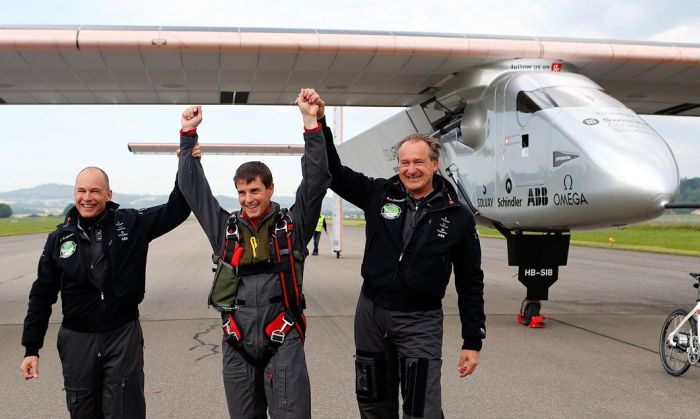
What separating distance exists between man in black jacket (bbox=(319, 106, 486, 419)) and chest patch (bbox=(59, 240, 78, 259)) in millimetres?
1497

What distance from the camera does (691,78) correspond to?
422 inches

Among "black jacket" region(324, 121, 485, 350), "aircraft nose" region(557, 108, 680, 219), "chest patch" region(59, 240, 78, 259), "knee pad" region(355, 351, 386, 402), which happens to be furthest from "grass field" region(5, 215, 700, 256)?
"chest patch" region(59, 240, 78, 259)

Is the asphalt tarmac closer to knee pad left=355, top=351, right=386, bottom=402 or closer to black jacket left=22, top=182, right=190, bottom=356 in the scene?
knee pad left=355, top=351, right=386, bottom=402

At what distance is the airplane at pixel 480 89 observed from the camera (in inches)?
285

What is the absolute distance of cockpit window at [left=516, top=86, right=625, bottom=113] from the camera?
25.5 ft

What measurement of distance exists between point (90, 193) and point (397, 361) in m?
1.92

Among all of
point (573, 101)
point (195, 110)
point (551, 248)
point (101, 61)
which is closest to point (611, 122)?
point (573, 101)

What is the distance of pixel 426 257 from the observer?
3.33 m

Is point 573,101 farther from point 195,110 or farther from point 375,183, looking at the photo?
point 195,110

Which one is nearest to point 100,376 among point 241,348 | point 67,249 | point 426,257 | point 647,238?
point 67,249

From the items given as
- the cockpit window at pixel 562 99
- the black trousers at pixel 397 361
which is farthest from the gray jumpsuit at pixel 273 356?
the cockpit window at pixel 562 99

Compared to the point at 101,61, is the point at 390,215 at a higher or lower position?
lower

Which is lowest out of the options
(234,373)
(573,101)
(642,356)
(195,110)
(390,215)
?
(642,356)

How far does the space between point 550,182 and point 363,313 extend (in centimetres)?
480
